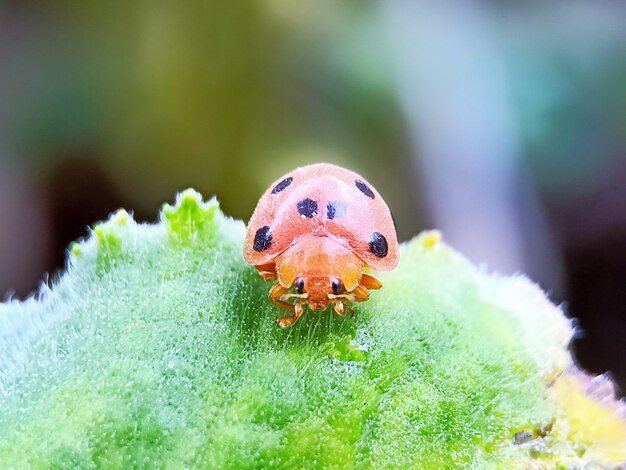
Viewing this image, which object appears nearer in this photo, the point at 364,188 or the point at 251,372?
the point at 251,372

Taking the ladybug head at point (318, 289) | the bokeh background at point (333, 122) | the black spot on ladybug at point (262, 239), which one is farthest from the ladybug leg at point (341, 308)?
the bokeh background at point (333, 122)

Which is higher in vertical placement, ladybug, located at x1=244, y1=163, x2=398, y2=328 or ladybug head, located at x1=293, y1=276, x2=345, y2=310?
ladybug, located at x1=244, y1=163, x2=398, y2=328

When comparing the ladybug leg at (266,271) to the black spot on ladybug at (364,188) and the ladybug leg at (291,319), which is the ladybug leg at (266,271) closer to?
the ladybug leg at (291,319)

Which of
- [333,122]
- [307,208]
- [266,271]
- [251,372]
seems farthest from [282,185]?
[333,122]

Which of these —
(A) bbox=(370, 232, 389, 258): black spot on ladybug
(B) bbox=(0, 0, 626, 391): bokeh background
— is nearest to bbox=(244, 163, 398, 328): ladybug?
(A) bbox=(370, 232, 389, 258): black spot on ladybug

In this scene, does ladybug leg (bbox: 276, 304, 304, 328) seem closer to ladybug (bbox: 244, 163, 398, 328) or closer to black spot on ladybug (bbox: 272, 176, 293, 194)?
ladybug (bbox: 244, 163, 398, 328)

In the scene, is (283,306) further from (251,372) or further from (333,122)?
(333,122)

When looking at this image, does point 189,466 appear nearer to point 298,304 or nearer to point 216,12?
point 298,304
